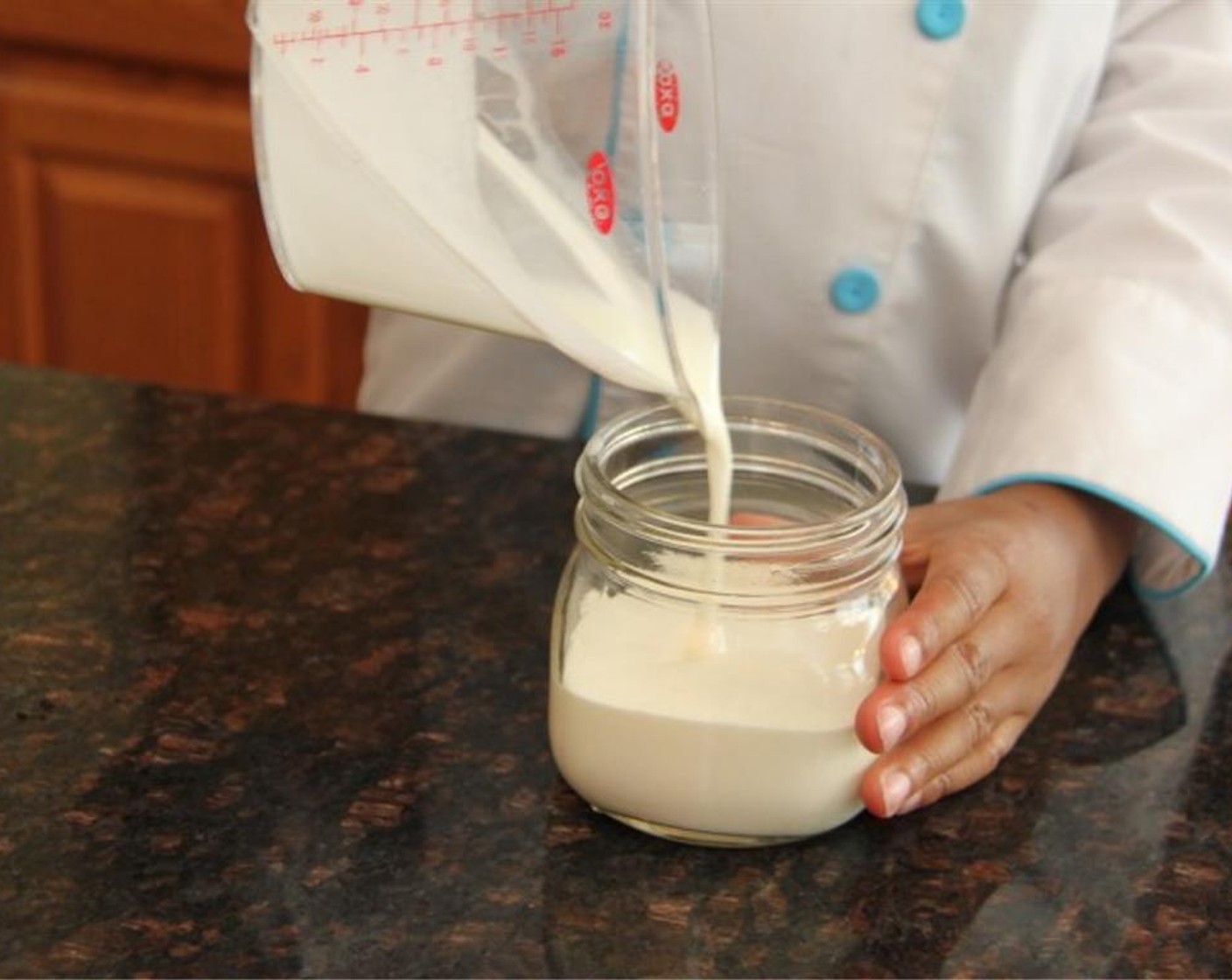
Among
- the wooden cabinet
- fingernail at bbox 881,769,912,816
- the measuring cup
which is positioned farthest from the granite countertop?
the wooden cabinet

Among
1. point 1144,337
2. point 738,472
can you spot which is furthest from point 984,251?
point 738,472

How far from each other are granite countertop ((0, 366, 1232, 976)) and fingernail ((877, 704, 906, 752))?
48 mm

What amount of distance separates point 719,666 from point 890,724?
0.07 metres

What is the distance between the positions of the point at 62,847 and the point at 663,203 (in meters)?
0.31

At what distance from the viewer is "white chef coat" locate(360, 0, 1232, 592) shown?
2.82 ft

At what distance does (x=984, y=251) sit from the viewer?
1.03m

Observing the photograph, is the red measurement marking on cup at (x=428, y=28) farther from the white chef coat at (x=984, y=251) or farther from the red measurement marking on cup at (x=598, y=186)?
the white chef coat at (x=984, y=251)

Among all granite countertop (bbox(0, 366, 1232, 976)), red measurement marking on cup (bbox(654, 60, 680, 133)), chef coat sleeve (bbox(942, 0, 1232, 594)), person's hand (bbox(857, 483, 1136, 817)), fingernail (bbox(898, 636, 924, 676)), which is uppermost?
red measurement marking on cup (bbox(654, 60, 680, 133))

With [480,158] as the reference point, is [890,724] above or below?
below

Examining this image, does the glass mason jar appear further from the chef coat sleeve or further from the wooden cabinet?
the wooden cabinet

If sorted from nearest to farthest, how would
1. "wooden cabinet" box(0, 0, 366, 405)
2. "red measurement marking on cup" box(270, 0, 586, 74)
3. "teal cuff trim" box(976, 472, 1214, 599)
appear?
"red measurement marking on cup" box(270, 0, 586, 74), "teal cuff trim" box(976, 472, 1214, 599), "wooden cabinet" box(0, 0, 366, 405)

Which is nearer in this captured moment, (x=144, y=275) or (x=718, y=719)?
(x=718, y=719)

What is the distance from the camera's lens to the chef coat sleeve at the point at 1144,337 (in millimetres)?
838

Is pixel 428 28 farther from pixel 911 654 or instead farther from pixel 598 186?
pixel 911 654
